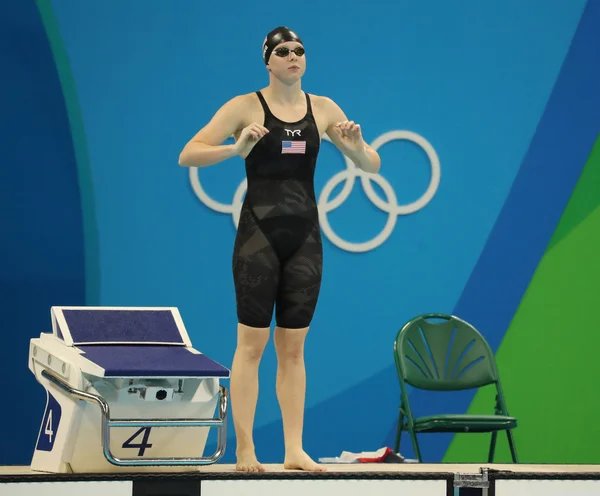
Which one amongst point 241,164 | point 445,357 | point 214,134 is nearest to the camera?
point 214,134

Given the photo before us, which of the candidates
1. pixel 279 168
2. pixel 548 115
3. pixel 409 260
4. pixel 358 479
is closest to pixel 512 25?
pixel 548 115

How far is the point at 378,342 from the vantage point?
268 inches

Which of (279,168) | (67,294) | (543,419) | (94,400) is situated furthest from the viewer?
(543,419)

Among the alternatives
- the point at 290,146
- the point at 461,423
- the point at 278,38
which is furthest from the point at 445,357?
the point at 278,38

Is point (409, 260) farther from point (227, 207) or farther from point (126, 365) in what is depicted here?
point (126, 365)

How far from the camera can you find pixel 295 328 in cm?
425

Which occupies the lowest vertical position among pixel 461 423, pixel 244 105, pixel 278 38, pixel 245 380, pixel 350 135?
pixel 245 380

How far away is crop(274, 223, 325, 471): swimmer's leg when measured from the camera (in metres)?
4.21

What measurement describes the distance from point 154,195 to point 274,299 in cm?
255

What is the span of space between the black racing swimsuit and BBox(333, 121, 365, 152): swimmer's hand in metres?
0.13

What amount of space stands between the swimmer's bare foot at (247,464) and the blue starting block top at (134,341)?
0.44 m

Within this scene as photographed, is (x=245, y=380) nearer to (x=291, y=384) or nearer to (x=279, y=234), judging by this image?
(x=291, y=384)

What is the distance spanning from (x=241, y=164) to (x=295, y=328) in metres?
2.65

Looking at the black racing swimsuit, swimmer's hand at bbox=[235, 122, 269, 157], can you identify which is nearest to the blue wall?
the black racing swimsuit
